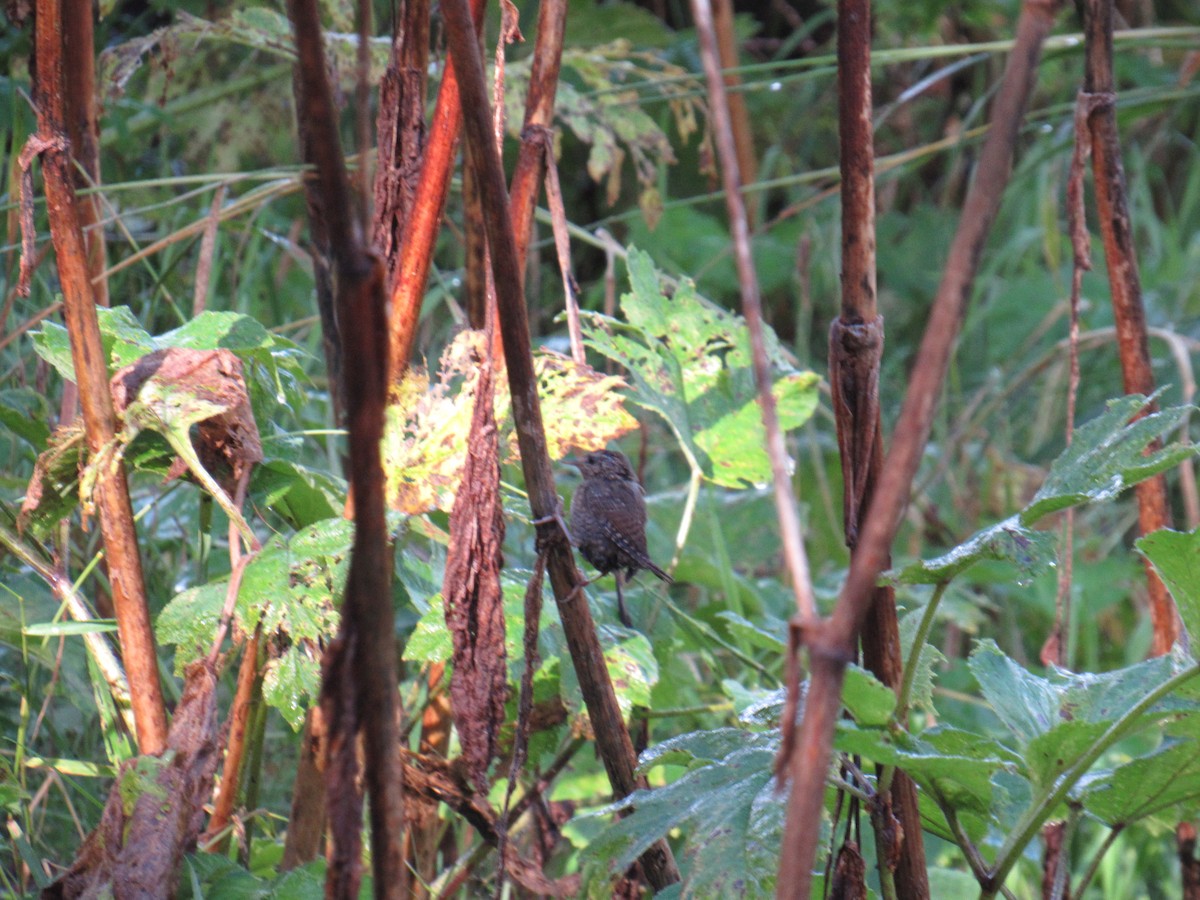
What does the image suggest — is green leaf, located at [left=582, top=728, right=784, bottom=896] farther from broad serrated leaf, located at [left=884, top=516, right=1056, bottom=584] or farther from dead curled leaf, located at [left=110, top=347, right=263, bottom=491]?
dead curled leaf, located at [left=110, top=347, right=263, bottom=491]

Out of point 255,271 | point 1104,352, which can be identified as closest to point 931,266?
point 1104,352

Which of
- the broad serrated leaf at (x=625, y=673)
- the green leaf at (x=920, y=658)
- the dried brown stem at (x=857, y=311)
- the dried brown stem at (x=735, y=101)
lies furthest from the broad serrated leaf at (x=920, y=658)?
the dried brown stem at (x=735, y=101)

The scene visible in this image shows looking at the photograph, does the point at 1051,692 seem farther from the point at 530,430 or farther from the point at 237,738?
the point at 237,738

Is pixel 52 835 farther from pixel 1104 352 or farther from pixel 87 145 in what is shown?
pixel 1104 352

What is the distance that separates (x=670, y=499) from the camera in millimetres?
2113

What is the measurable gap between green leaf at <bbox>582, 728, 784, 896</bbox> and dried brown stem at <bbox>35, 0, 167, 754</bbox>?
0.39m

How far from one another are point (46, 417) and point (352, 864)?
2.85 ft

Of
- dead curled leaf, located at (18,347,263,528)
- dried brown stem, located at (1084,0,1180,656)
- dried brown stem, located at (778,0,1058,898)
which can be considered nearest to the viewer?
dried brown stem, located at (778,0,1058,898)

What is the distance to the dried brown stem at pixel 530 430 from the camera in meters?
0.69

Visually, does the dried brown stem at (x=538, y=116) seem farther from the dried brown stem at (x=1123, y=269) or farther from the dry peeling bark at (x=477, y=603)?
the dried brown stem at (x=1123, y=269)

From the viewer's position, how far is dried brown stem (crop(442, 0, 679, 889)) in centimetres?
69

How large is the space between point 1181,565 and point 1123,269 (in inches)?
23.3

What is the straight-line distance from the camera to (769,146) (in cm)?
434

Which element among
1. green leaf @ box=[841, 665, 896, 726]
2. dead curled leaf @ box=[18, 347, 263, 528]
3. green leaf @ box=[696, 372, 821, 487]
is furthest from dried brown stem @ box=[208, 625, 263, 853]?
green leaf @ box=[696, 372, 821, 487]
